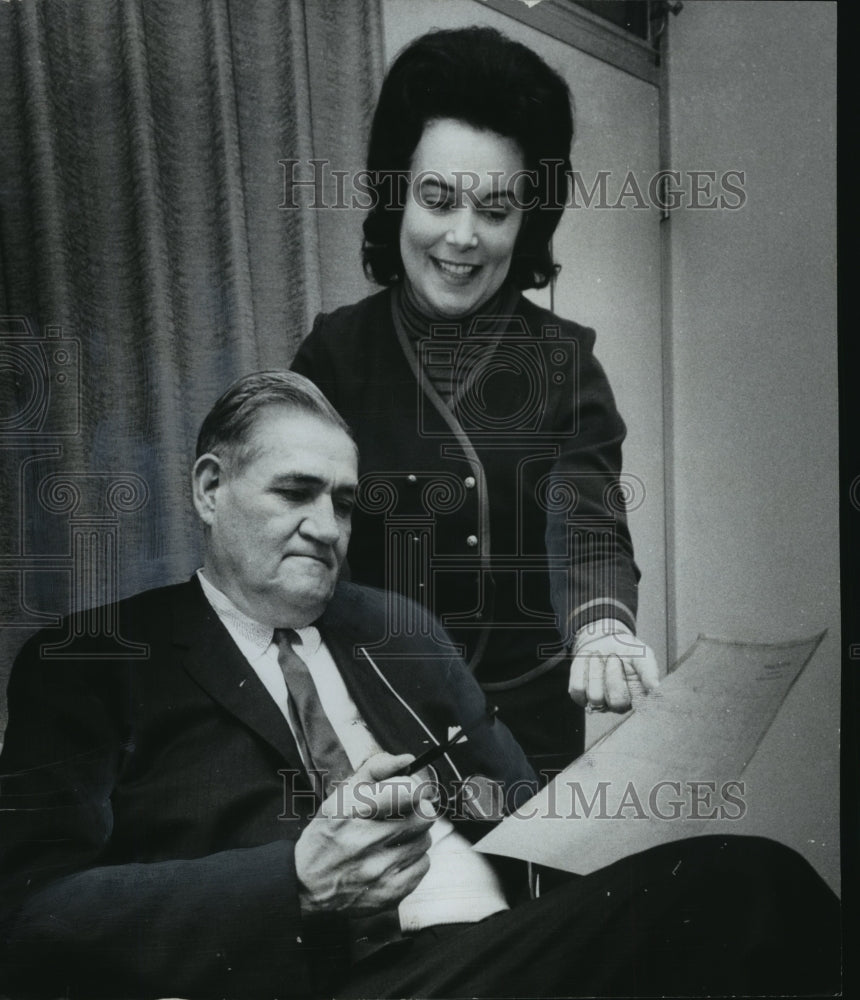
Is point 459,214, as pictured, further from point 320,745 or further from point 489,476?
point 320,745

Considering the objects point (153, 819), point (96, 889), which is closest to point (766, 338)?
point (153, 819)

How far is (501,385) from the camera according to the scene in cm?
264

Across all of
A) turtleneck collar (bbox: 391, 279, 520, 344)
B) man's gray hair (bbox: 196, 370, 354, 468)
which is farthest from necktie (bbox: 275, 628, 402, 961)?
turtleneck collar (bbox: 391, 279, 520, 344)

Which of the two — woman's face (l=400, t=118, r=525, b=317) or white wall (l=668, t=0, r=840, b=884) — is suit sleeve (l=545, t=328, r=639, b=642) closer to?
white wall (l=668, t=0, r=840, b=884)

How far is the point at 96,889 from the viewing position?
7.86 feet

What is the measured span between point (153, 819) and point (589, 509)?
1213mm

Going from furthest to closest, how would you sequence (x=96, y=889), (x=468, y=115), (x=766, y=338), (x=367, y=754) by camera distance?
(x=766, y=338) < (x=468, y=115) < (x=367, y=754) < (x=96, y=889)

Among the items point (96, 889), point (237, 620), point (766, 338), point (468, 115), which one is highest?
point (468, 115)

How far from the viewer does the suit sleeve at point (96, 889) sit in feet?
7.88

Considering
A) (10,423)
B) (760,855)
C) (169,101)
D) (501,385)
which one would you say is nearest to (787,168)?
(501,385)

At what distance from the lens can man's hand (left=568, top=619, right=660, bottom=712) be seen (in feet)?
8.63

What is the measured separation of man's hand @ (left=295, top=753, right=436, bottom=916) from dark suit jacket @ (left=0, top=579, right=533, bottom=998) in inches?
1.8

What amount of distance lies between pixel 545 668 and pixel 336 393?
81cm

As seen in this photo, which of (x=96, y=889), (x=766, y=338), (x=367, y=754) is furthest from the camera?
(x=766, y=338)
